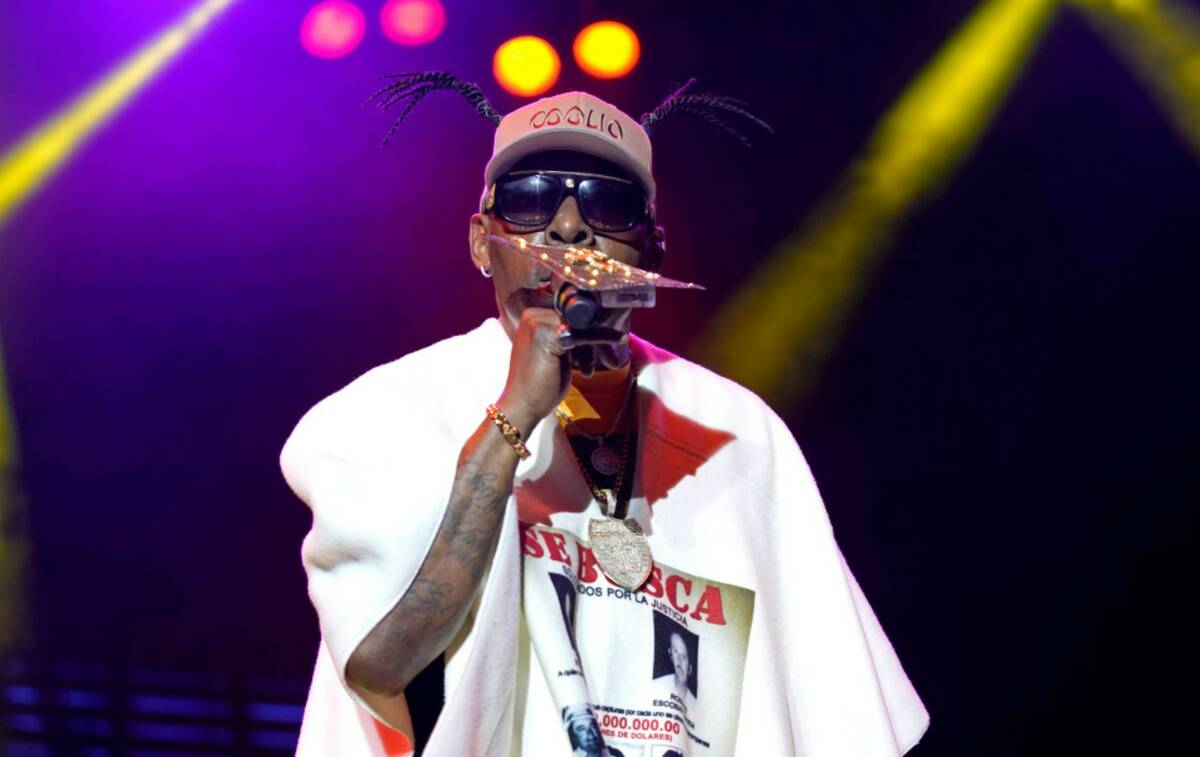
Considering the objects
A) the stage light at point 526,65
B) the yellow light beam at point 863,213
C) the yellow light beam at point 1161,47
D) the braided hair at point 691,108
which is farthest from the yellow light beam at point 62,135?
the yellow light beam at point 1161,47

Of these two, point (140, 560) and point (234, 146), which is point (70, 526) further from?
point (234, 146)

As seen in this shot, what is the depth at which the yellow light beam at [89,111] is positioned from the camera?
503 cm

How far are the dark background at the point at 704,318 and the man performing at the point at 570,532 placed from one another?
222 centimetres

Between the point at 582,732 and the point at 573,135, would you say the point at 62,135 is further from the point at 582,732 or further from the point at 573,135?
the point at 582,732

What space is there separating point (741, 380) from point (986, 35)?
1511 millimetres

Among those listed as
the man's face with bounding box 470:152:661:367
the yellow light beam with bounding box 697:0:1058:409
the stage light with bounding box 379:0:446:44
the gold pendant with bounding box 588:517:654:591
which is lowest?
the gold pendant with bounding box 588:517:654:591

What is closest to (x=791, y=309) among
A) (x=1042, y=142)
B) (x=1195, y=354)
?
(x=1042, y=142)

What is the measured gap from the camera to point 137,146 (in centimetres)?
503

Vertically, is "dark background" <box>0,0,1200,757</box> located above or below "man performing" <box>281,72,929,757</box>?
above

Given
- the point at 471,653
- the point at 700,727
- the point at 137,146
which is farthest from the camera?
the point at 137,146

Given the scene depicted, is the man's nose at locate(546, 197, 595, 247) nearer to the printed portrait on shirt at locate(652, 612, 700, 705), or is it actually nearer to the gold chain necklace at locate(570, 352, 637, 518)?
the gold chain necklace at locate(570, 352, 637, 518)

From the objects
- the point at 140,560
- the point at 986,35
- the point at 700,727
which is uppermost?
the point at 986,35

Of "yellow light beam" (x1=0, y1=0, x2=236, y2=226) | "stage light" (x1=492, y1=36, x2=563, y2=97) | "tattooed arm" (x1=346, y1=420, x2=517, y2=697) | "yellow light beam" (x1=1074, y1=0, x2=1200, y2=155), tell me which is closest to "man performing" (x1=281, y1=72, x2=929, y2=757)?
"tattooed arm" (x1=346, y1=420, x2=517, y2=697)

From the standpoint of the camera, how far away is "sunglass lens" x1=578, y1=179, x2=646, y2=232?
2.62m
